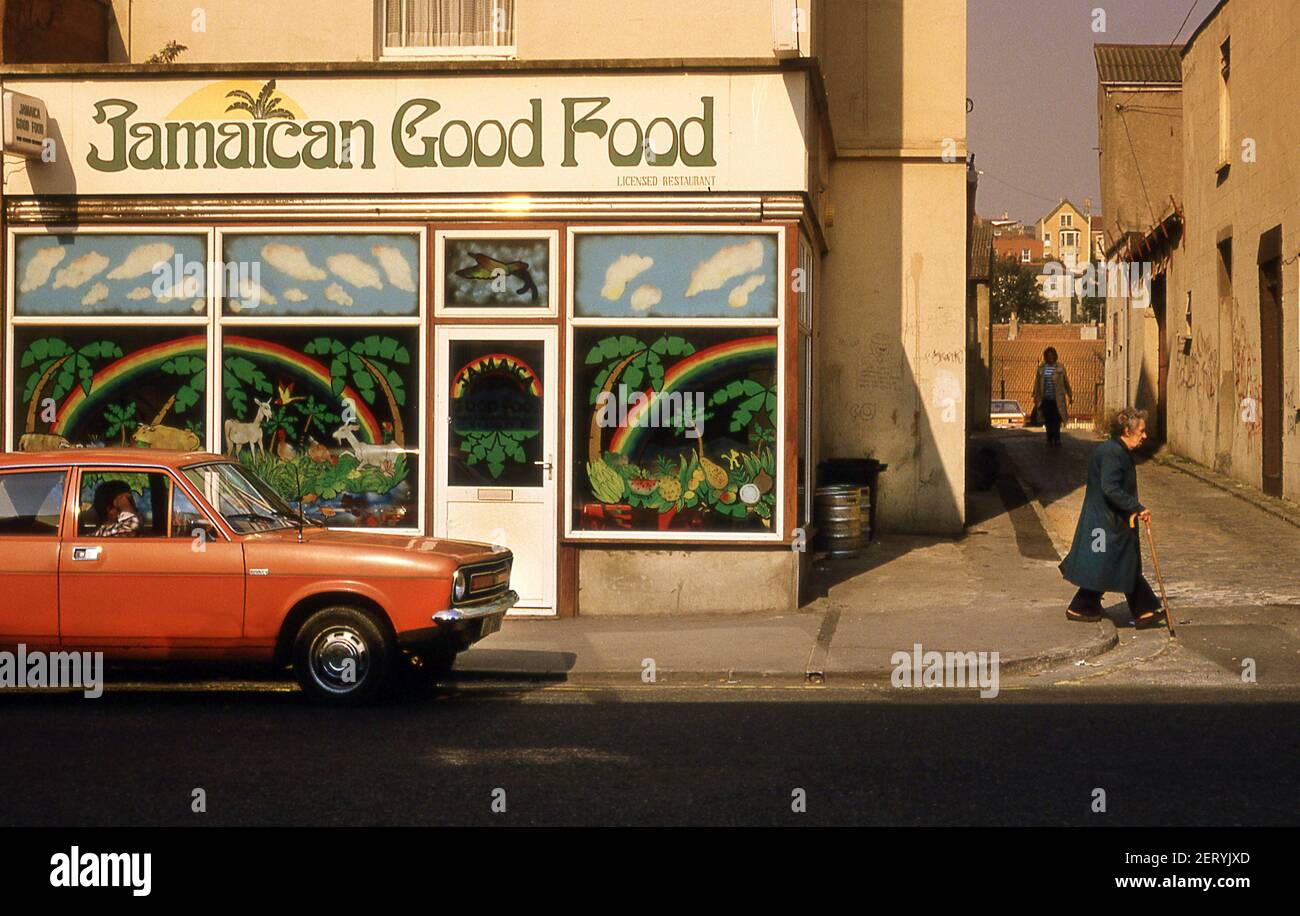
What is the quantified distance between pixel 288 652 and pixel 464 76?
613cm

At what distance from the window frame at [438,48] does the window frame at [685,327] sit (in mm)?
2291

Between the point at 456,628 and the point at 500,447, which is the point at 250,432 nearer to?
the point at 500,447

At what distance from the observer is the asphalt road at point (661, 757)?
6.96m

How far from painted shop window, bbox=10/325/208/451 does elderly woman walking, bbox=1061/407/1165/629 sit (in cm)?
786

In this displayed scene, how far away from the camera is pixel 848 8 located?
62.2 ft

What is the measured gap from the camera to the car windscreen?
402 inches

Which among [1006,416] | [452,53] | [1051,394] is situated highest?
[452,53]

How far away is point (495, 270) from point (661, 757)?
6.83 meters

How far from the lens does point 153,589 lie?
32.5 feet
